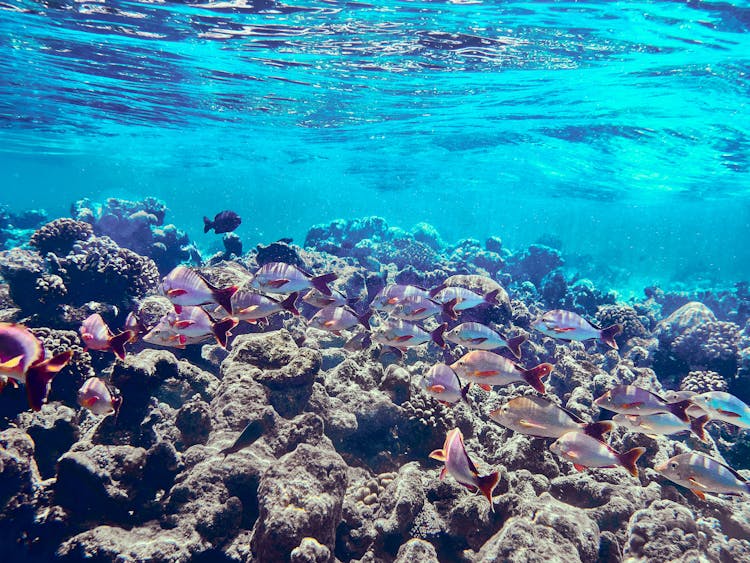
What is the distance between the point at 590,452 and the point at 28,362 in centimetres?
479

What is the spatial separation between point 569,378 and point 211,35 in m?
16.0

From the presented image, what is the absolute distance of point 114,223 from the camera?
17594mm

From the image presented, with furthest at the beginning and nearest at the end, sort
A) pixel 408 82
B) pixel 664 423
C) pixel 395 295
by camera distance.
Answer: pixel 408 82, pixel 395 295, pixel 664 423

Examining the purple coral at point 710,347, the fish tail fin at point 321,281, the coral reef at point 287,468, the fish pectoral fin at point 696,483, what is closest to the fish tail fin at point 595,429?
the coral reef at point 287,468

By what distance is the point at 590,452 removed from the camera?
4.08m

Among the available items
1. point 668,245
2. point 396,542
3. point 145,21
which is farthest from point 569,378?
point 668,245

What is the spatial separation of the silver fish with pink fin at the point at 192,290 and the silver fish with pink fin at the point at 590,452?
397 centimetres

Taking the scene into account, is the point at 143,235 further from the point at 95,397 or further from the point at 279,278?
the point at 95,397

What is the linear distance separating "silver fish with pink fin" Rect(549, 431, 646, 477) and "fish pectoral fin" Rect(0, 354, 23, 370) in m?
4.60

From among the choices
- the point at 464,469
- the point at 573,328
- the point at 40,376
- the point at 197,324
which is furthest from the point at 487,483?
the point at 197,324

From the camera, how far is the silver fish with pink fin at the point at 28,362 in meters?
2.51

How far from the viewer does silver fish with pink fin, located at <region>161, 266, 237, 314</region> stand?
4809mm

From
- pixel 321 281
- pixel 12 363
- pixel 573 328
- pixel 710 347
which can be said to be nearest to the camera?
pixel 12 363

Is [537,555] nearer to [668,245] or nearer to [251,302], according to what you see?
[251,302]
